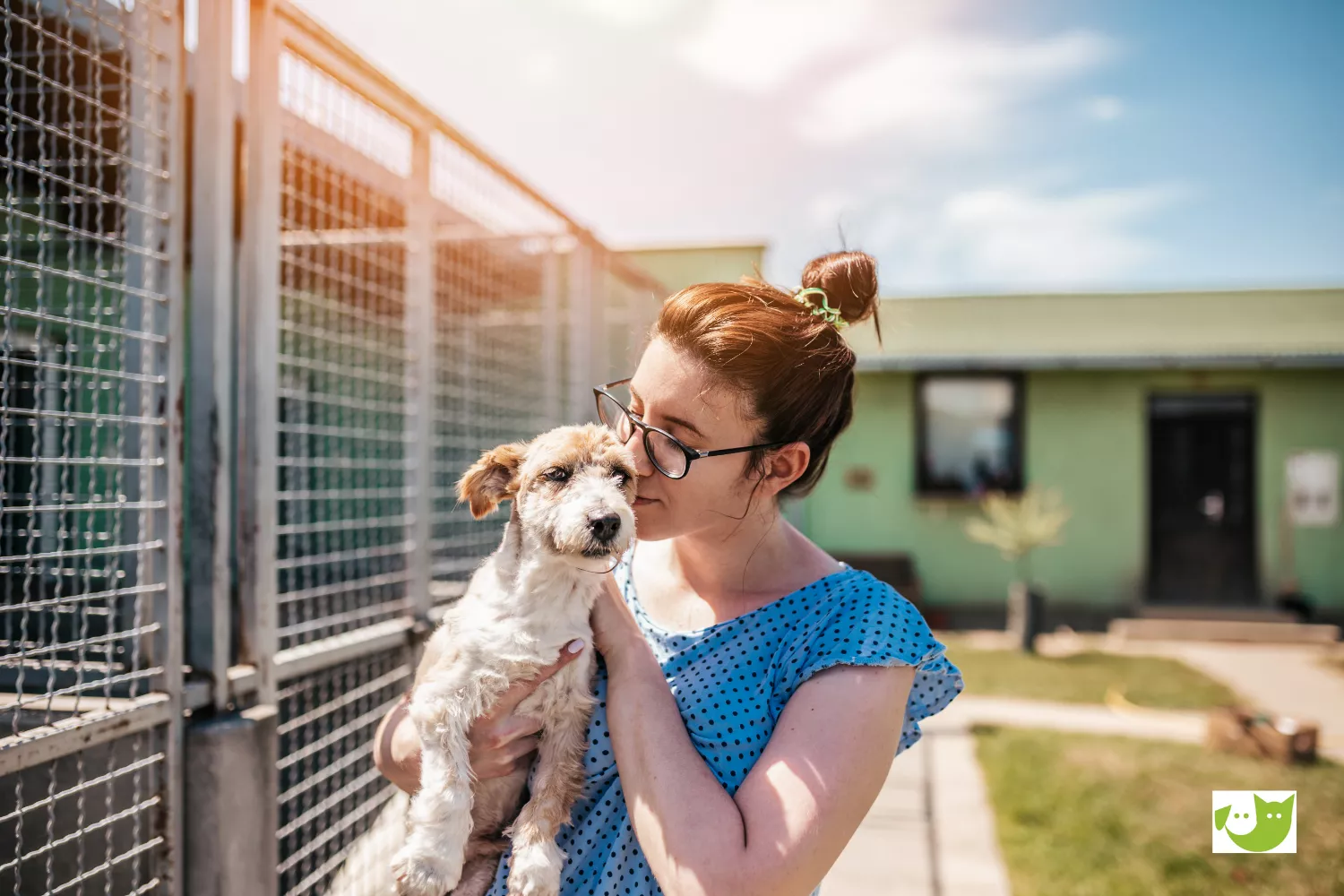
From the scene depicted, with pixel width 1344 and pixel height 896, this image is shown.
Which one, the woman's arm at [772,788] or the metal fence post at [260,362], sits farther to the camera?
the metal fence post at [260,362]

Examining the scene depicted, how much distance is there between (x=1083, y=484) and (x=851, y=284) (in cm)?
1105

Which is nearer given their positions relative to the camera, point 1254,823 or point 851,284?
point 851,284

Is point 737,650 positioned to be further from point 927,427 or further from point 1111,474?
point 1111,474

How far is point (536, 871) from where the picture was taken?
1.63m

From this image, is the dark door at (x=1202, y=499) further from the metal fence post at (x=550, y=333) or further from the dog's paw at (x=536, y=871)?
the dog's paw at (x=536, y=871)

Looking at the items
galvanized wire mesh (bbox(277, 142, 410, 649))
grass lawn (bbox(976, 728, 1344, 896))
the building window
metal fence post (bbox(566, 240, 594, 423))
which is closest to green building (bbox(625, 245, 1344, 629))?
the building window

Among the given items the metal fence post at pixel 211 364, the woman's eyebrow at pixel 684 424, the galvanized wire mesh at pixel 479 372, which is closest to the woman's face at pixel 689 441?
the woman's eyebrow at pixel 684 424

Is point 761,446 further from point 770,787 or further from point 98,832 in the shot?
point 98,832

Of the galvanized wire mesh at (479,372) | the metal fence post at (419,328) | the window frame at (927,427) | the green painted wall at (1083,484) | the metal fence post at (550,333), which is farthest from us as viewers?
the window frame at (927,427)

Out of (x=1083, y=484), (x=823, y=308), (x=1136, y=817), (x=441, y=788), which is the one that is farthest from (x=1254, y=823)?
(x=1083, y=484)

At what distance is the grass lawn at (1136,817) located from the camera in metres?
3.96

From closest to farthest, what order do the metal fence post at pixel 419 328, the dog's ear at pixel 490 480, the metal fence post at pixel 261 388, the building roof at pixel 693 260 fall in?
1. the dog's ear at pixel 490 480
2. the metal fence post at pixel 261 388
3. the metal fence post at pixel 419 328
4. the building roof at pixel 693 260

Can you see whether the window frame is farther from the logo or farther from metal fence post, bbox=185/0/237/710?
metal fence post, bbox=185/0/237/710

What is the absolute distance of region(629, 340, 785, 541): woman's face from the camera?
1.70m
